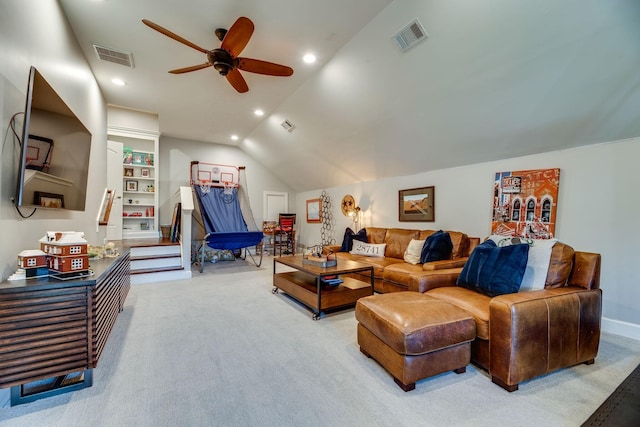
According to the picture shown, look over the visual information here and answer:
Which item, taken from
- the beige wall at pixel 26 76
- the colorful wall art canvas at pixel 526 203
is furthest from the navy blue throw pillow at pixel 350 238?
the beige wall at pixel 26 76

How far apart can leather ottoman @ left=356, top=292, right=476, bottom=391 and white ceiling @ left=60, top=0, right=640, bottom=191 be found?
2279 millimetres

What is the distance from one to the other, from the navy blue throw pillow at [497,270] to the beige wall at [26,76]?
342 centimetres

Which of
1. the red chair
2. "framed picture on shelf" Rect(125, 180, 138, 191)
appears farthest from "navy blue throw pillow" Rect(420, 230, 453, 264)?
"framed picture on shelf" Rect(125, 180, 138, 191)

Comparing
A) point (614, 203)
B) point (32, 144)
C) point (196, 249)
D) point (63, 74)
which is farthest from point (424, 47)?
point (196, 249)

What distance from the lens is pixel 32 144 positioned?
178cm

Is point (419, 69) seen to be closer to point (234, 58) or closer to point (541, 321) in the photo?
point (234, 58)

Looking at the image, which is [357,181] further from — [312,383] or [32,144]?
[32,144]

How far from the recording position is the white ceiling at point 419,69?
2.10m

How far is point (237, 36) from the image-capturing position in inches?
91.7

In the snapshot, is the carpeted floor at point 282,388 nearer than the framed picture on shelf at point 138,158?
Yes

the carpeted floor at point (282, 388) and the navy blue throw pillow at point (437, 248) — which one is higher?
the navy blue throw pillow at point (437, 248)

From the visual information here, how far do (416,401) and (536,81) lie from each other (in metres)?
2.93

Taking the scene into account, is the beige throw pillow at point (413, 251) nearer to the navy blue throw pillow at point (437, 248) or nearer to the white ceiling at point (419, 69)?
the navy blue throw pillow at point (437, 248)

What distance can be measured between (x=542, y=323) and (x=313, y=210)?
19.1 feet
